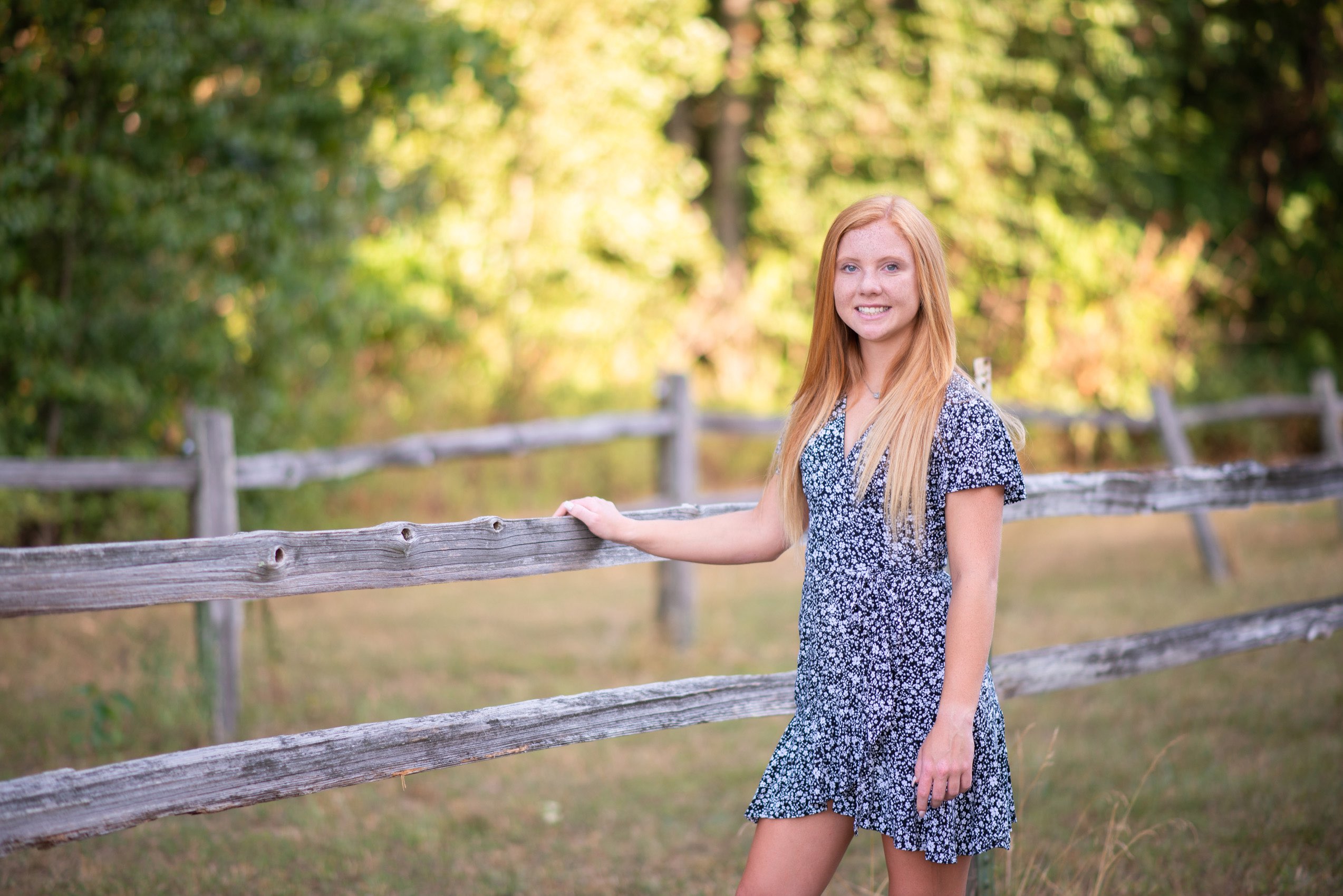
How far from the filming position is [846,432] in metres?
2.32

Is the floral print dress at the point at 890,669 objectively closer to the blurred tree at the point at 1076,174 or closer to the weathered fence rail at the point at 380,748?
the weathered fence rail at the point at 380,748

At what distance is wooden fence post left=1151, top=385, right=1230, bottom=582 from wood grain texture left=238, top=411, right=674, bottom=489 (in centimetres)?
416

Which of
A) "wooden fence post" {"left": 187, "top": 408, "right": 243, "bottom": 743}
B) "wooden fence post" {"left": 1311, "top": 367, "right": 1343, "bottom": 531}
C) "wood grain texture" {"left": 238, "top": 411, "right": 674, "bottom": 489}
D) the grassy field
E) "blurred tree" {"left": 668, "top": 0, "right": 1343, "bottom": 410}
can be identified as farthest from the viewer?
"blurred tree" {"left": 668, "top": 0, "right": 1343, "bottom": 410}

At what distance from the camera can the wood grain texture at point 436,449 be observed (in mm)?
5652

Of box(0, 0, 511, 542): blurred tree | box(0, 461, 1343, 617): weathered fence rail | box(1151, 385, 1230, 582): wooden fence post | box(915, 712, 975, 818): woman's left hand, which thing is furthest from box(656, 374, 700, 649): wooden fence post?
box(915, 712, 975, 818): woman's left hand

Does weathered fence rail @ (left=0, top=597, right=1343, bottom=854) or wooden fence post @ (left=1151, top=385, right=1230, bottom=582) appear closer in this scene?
weathered fence rail @ (left=0, top=597, right=1343, bottom=854)

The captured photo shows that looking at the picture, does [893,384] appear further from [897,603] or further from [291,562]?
[291,562]

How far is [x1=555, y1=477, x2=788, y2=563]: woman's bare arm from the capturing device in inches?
98.8

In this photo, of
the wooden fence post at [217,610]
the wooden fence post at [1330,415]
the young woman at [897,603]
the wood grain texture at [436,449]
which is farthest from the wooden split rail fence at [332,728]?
the wooden fence post at [1330,415]

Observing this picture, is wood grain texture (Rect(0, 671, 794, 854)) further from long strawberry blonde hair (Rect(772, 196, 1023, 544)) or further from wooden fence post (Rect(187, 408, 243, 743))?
wooden fence post (Rect(187, 408, 243, 743))

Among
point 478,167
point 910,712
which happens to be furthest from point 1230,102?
point 910,712

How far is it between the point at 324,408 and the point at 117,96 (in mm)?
3860

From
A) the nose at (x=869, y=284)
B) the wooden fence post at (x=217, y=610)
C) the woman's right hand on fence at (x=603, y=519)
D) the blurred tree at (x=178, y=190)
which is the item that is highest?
the blurred tree at (x=178, y=190)

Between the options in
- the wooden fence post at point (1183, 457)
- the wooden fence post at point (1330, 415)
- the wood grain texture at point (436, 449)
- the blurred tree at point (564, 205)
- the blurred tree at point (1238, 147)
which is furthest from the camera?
the blurred tree at point (1238, 147)
